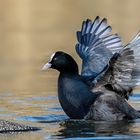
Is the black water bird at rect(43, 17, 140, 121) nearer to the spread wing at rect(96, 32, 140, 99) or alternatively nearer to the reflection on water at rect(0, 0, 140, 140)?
the spread wing at rect(96, 32, 140, 99)

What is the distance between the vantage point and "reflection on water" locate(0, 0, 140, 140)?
1202 centimetres

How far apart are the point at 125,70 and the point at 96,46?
2093 mm

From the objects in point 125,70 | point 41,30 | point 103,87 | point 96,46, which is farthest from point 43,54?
point 125,70

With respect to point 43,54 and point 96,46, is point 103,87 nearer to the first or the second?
point 96,46

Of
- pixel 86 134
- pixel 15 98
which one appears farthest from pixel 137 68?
pixel 15 98

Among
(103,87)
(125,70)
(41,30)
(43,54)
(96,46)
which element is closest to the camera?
(125,70)

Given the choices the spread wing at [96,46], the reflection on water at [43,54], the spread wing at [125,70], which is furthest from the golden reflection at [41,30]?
the spread wing at [125,70]

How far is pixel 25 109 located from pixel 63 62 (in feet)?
3.48

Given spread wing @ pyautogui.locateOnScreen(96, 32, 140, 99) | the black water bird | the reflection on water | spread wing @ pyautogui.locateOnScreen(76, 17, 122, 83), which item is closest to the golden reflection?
the reflection on water

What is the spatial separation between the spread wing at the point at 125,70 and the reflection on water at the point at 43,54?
598 millimetres

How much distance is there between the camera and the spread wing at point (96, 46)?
14.4 metres

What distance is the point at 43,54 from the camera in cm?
2178

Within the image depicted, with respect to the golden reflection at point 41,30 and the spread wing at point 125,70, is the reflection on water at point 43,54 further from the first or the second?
the spread wing at point 125,70

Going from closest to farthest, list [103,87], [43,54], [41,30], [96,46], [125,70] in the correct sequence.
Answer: [125,70], [103,87], [96,46], [43,54], [41,30]
